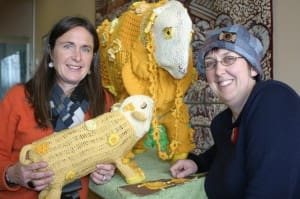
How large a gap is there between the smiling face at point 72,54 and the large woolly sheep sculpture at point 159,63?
0.10 m

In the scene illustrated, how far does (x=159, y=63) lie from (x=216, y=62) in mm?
202

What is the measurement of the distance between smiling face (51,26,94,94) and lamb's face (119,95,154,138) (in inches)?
7.0

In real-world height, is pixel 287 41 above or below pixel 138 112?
above

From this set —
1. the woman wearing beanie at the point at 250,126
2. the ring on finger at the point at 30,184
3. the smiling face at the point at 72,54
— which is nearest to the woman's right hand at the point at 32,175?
the ring on finger at the point at 30,184

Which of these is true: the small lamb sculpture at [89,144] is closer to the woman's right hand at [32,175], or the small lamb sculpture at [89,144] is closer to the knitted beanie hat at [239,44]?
the woman's right hand at [32,175]

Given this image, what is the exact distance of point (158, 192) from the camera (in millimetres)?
674

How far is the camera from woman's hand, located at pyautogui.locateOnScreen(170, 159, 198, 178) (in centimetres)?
81

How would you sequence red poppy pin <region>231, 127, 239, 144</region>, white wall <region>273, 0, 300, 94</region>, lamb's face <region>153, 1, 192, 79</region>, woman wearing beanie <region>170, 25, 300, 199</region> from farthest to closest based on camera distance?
white wall <region>273, 0, 300, 94</region>, lamb's face <region>153, 1, 192, 79</region>, red poppy pin <region>231, 127, 239, 144</region>, woman wearing beanie <region>170, 25, 300, 199</region>

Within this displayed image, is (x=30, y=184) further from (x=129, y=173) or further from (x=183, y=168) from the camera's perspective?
(x=183, y=168)

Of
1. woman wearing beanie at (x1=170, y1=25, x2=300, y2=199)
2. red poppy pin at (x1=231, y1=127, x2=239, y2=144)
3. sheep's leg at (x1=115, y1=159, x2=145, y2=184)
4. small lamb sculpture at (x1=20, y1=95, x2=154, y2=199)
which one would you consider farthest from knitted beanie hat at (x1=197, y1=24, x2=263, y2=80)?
sheep's leg at (x1=115, y1=159, x2=145, y2=184)

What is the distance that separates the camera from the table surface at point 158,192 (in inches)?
26.9

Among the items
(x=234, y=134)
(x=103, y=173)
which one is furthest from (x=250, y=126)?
(x=103, y=173)

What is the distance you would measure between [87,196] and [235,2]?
0.74 metres

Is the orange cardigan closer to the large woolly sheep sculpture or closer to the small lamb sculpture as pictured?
the small lamb sculpture
